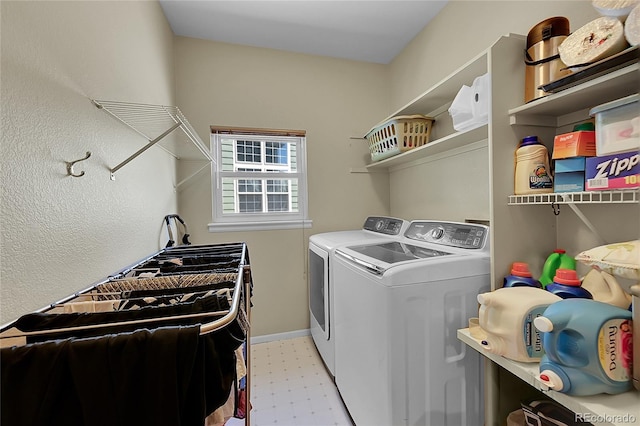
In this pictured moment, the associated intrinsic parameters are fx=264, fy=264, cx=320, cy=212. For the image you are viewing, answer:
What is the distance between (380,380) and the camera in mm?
1237

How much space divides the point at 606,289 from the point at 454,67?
171cm

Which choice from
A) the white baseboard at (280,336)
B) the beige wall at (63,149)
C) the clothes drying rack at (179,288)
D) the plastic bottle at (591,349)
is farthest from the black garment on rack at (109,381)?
the white baseboard at (280,336)

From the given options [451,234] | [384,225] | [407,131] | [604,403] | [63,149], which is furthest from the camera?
[384,225]

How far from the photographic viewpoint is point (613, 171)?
2.95 ft

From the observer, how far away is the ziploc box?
84cm

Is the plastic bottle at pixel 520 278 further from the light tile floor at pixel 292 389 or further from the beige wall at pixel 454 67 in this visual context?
the light tile floor at pixel 292 389

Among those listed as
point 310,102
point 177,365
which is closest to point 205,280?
point 177,365

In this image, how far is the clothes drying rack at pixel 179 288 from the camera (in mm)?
599

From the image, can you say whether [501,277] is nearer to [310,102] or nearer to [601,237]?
[601,237]

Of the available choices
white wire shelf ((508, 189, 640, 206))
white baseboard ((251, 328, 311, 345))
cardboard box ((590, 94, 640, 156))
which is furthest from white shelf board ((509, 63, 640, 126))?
white baseboard ((251, 328, 311, 345))

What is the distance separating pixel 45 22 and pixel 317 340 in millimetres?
2402

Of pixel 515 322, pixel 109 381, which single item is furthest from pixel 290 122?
pixel 109 381

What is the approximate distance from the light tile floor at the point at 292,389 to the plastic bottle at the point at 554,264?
1.38 m

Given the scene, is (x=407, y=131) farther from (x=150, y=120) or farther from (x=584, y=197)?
(x=150, y=120)
